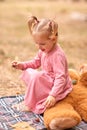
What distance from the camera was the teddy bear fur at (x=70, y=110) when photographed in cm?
302

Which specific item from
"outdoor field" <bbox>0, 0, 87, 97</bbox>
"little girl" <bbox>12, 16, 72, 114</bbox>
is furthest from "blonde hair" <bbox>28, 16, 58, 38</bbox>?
"outdoor field" <bbox>0, 0, 87, 97</bbox>

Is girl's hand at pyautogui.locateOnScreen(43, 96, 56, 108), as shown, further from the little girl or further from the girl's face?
the girl's face

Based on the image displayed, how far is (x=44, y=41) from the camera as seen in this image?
127 inches

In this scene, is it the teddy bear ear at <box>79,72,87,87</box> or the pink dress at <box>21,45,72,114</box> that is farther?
the teddy bear ear at <box>79,72,87,87</box>

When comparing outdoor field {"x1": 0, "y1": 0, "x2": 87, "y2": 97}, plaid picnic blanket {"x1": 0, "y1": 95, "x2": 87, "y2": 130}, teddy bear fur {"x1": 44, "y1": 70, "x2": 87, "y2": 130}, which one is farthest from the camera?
outdoor field {"x1": 0, "y1": 0, "x2": 87, "y2": 97}

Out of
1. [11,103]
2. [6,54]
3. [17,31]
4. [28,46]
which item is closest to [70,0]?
[17,31]

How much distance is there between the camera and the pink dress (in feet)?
10.5

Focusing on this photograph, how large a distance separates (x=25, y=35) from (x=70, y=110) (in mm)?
5709

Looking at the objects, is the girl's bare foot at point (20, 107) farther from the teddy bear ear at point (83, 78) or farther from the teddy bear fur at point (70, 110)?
the teddy bear ear at point (83, 78)

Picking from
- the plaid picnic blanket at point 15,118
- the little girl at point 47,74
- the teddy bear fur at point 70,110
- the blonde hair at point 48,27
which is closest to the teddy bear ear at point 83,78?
the teddy bear fur at point 70,110

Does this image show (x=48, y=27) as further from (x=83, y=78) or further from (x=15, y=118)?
(x=15, y=118)

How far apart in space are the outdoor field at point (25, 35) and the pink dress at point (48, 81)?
0.37m

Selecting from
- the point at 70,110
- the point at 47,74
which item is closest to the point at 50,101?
the point at 70,110

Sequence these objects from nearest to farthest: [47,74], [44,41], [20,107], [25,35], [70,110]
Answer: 1. [70,110]
2. [44,41]
3. [47,74]
4. [20,107]
5. [25,35]
